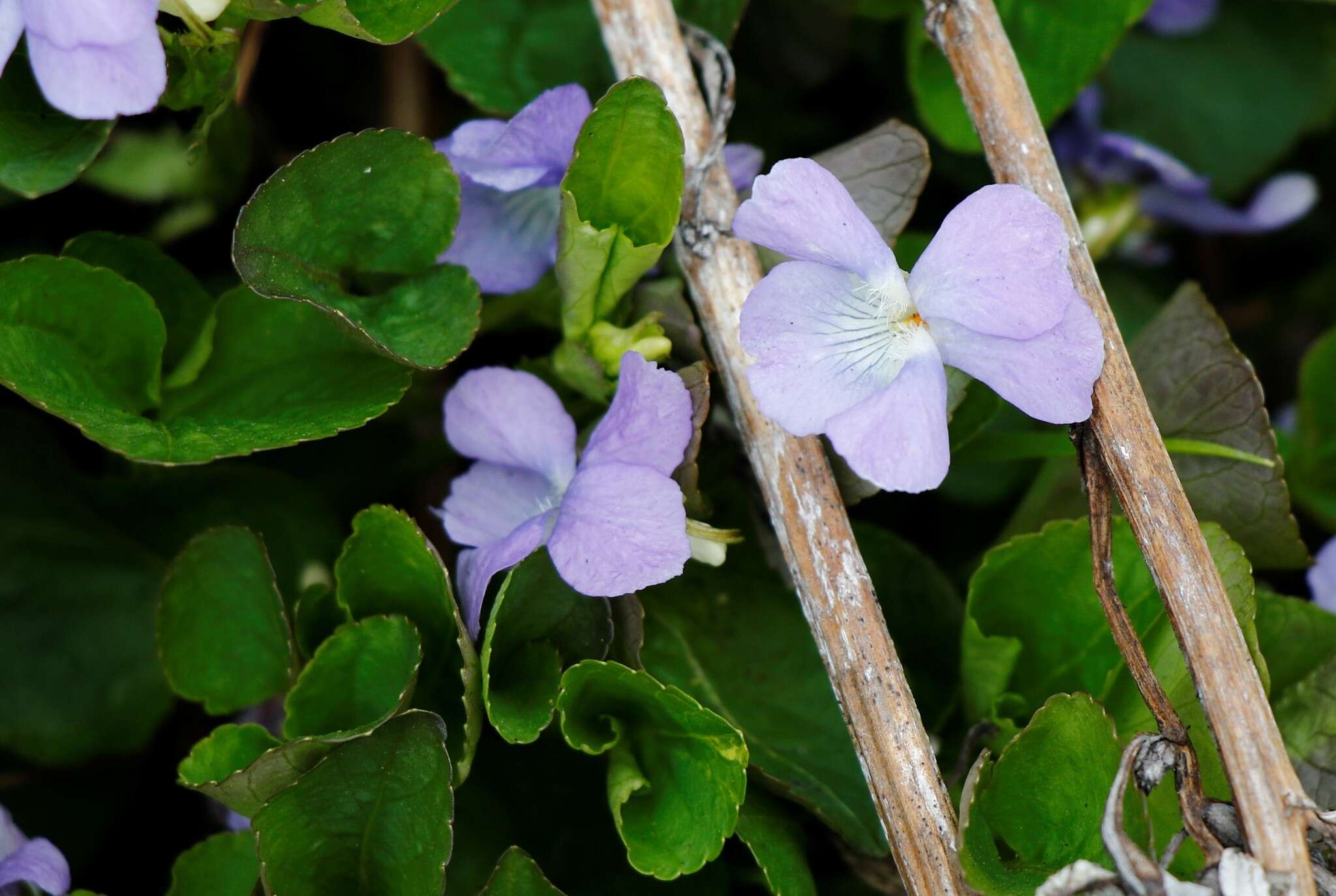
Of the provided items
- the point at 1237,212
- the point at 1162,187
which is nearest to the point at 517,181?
the point at 1162,187

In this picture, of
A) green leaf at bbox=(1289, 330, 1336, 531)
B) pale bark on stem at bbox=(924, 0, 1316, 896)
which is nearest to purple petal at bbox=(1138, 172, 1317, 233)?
green leaf at bbox=(1289, 330, 1336, 531)

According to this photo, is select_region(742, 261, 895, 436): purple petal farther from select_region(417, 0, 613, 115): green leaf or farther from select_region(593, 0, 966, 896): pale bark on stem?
select_region(417, 0, 613, 115): green leaf

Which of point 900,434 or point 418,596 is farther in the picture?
point 418,596

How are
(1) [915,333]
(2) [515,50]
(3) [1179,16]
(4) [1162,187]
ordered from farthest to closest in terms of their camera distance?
1. (3) [1179,16]
2. (4) [1162,187]
3. (2) [515,50]
4. (1) [915,333]

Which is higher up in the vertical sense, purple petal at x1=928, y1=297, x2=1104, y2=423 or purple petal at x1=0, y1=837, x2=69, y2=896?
→ purple petal at x1=928, y1=297, x2=1104, y2=423

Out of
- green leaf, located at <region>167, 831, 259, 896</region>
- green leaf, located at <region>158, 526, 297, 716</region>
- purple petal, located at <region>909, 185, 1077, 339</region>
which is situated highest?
purple petal, located at <region>909, 185, 1077, 339</region>

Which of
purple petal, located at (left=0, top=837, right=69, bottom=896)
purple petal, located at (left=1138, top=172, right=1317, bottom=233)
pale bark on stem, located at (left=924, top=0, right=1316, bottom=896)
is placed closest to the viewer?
pale bark on stem, located at (left=924, top=0, right=1316, bottom=896)

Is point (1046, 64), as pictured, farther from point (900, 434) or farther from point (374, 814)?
point (374, 814)
